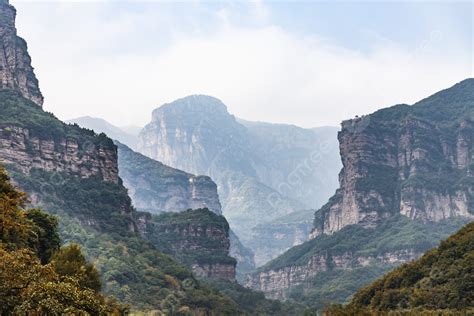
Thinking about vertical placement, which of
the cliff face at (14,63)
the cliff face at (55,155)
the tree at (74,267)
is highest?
the cliff face at (14,63)

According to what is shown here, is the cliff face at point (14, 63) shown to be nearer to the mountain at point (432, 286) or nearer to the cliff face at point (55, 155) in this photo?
the cliff face at point (55, 155)

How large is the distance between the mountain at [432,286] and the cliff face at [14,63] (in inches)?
4474

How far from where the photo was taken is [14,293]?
37.7 m

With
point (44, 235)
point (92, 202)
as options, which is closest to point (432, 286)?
point (44, 235)

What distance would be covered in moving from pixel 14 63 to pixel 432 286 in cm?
13178

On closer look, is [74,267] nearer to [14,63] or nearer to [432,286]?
[432,286]

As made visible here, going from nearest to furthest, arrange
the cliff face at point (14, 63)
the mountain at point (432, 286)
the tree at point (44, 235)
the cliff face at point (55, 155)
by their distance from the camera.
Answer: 1. the tree at point (44, 235)
2. the mountain at point (432, 286)
3. the cliff face at point (55, 155)
4. the cliff face at point (14, 63)

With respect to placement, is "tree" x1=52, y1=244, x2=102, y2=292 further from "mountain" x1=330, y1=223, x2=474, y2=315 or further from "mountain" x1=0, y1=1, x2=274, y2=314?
"mountain" x1=0, y1=1, x2=274, y2=314

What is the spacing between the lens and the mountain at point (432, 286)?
246 feet

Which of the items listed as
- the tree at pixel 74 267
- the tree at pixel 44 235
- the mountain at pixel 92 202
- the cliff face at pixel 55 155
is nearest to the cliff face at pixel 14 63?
the mountain at pixel 92 202

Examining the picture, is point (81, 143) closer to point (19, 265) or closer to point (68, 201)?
point (68, 201)

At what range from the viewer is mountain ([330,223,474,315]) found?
74.9 m

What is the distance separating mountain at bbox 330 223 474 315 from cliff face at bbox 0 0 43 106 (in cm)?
11363

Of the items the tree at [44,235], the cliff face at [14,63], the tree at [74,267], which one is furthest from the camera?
the cliff face at [14,63]
